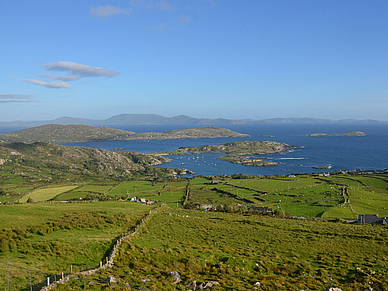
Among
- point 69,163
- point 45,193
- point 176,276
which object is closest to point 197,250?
point 176,276

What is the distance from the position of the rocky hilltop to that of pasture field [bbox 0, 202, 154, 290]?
10312 cm

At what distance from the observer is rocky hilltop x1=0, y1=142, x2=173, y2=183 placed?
13588cm

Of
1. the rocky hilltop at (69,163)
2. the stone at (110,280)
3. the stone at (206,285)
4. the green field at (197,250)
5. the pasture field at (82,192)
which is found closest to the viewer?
the stone at (110,280)

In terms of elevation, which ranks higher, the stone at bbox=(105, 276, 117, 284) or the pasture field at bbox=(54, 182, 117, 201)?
the stone at bbox=(105, 276, 117, 284)

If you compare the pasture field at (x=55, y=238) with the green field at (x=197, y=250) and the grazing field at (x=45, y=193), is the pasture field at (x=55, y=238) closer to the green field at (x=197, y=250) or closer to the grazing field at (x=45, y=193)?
the green field at (x=197, y=250)

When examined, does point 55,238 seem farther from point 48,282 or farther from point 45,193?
point 45,193

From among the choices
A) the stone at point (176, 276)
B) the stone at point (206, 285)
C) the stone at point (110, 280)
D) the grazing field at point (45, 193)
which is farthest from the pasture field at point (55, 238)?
the grazing field at point (45, 193)

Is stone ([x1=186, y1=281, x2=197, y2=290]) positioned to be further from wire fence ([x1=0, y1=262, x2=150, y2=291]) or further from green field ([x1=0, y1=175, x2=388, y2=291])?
wire fence ([x1=0, y1=262, x2=150, y2=291])

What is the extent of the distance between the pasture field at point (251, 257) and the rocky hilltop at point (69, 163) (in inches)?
4407

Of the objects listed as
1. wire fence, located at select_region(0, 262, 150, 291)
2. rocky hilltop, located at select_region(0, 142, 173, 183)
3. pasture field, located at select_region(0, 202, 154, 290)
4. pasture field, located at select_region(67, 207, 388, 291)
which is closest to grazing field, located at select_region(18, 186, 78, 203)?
rocky hilltop, located at select_region(0, 142, 173, 183)

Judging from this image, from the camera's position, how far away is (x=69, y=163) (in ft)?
539

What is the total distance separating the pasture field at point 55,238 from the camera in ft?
59.3

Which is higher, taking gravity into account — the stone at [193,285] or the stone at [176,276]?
the stone at [193,285]

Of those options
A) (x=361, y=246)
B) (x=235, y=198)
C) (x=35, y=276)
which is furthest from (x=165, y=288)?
(x=235, y=198)
